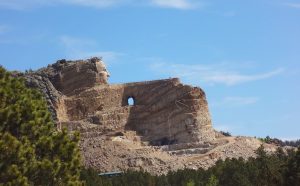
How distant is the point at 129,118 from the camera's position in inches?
2773

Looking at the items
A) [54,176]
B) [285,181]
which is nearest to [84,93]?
[285,181]

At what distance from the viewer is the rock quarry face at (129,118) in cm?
6250

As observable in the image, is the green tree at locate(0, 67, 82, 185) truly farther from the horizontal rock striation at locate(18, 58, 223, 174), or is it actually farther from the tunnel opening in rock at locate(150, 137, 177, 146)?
the tunnel opening in rock at locate(150, 137, 177, 146)

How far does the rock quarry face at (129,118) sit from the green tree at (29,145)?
96.8ft

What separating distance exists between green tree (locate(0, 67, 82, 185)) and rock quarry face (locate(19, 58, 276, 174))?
29.5m

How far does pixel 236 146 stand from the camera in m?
64.5

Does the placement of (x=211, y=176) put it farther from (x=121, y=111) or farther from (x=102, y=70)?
(x=102, y=70)

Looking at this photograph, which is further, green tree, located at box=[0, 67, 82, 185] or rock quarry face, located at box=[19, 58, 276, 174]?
rock quarry face, located at box=[19, 58, 276, 174]

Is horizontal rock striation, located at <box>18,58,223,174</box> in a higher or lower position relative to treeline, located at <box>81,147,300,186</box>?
higher

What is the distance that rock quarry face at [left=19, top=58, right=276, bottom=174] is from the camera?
205ft

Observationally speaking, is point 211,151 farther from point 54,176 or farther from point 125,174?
point 54,176

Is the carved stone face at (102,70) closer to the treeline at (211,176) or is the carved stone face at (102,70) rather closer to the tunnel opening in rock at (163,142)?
the tunnel opening in rock at (163,142)

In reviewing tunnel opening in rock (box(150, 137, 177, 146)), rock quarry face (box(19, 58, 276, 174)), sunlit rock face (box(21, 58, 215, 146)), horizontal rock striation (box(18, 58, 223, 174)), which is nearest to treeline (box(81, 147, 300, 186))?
rock quarry face (box(19, 58, 276, 174))

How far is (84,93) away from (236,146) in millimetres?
17805
